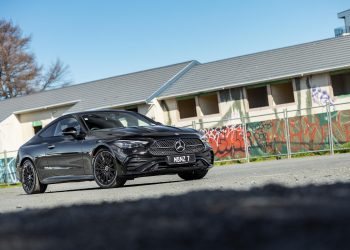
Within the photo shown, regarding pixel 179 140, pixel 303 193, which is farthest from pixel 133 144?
pixel 303 193

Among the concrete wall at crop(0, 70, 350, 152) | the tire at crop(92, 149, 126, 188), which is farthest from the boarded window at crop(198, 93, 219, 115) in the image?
the tire at crop(92, 149, 126, 188)

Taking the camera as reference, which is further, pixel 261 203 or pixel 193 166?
pixel 193 166

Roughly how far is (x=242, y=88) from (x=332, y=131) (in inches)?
385

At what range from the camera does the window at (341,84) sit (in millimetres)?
34188

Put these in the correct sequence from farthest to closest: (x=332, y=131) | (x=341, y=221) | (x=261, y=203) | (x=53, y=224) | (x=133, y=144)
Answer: (x=332, y=131)
(x=133, y=144)
(x=53, y=224)
(x=261, y=203)
(x=341, y=221)

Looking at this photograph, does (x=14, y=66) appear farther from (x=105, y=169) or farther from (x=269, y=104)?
(x=105, y=169)

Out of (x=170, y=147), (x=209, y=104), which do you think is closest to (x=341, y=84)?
(x=209, y=104)

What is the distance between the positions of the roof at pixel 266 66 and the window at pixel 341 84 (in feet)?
4.64

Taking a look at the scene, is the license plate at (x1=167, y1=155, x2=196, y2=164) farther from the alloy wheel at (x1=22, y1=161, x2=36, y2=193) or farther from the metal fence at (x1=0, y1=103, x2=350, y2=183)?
the metal fence at (x1=0, y1=103, x2=350, y2=183)

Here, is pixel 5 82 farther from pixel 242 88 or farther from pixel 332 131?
pixel 332 131

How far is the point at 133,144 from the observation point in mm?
11336

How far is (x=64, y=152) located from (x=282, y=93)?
2388cm

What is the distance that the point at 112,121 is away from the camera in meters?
12.4

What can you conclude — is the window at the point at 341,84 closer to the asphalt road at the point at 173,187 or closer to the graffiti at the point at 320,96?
the graffiti at the point at 320,96
